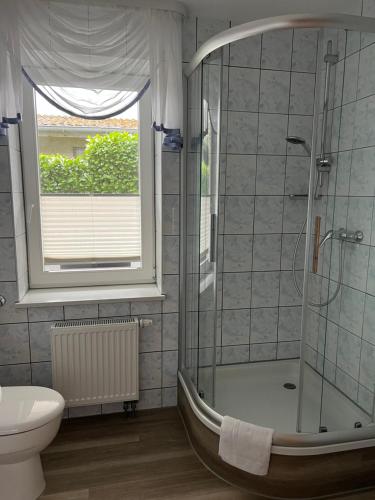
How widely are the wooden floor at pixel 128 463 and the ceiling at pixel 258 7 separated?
2.45 m

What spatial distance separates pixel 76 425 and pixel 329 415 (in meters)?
1.49

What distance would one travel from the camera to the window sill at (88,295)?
2.19m

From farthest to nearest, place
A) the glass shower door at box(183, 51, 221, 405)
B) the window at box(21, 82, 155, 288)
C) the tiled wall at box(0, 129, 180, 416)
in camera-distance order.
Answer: the window at box(21, 82, 155, 288) → the tiled wall at box(0, 129, 180, 416) → the glass shower door at box(183, 51, 221, 405)

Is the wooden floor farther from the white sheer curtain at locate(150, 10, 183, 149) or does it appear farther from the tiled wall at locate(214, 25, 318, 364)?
the white sheer curtain at locate(150, 10, 183, 149)

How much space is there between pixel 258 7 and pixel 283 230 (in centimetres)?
130

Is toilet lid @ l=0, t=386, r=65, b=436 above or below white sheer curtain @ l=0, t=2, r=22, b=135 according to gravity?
below

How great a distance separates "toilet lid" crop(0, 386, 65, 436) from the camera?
63.2 inches

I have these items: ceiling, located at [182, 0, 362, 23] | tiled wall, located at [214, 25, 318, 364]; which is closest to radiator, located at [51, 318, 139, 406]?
tiled wall, located at [214, 25, 318, 364]

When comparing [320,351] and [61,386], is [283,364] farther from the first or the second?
[61,386]

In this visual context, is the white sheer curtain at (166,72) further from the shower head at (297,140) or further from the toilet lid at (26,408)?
the toilet lid at (26,408)

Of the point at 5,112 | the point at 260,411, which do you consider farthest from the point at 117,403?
the point at 5,112

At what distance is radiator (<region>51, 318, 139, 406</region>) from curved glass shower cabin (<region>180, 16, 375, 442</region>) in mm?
354

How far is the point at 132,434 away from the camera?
7.30 feet

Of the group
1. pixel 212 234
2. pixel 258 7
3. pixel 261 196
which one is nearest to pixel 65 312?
pixel 212 234
